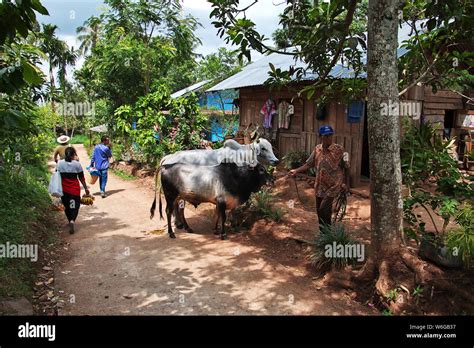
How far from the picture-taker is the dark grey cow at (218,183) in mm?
6586

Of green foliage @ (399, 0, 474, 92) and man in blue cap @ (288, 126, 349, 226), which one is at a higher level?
green foliage @ (399, 0, 474, 92)

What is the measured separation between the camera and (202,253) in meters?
Result: 6.00

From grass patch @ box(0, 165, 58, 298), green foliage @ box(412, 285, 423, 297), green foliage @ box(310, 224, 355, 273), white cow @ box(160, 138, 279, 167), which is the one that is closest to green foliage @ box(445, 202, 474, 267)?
green foliage @ box(412, 285, 423, 297)

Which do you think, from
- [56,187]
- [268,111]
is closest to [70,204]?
[56,187]

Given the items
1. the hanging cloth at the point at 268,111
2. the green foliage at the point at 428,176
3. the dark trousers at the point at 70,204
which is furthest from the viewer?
the hanging cloth at the point at 268,111

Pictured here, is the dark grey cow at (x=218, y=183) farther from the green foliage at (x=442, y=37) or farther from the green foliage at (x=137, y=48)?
the green foliage at (x=137, y=48)

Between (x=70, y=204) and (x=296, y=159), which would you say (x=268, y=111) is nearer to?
(x=296, y=159)

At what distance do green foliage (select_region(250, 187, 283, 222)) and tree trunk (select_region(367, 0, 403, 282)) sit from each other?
106 inches

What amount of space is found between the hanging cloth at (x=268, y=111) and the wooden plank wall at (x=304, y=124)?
0.22 metres

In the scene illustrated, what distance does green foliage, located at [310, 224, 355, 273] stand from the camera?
5.01 meters

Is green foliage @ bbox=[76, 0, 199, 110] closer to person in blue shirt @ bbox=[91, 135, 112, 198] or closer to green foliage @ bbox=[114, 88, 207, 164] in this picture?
green foliage @ bbox=[114, 88, 207, 164]

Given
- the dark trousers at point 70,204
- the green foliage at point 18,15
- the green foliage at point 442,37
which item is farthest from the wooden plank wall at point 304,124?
the green foliage at point 18,15

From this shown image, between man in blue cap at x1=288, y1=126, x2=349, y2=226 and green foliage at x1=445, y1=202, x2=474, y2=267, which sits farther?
man in blue cap at x1=288, y1=126, x2=349, y2=226

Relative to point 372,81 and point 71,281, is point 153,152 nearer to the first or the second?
point 71,281
